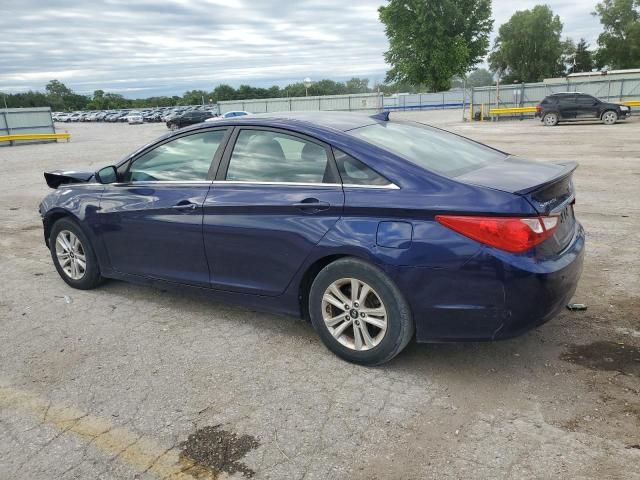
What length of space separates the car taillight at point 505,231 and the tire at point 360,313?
57 centimetres

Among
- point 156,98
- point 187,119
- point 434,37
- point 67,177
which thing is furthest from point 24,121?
point 156,98

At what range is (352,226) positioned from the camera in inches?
137

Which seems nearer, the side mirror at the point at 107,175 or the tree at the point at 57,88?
the side mirror at the point at 107,175

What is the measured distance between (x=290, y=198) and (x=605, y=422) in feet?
7.38

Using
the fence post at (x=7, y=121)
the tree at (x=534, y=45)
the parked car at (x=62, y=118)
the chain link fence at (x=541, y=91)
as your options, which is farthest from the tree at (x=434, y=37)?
the parked car at (x=62, y=118)

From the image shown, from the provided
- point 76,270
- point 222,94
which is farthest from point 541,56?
point 76,270

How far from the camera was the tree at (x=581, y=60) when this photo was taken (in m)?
80.3

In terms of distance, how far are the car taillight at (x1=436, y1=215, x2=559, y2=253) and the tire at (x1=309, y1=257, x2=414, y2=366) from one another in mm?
574

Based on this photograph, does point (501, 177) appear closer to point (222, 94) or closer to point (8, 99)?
point (222, 94)

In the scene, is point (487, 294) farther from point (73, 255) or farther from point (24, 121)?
point (24, 121)

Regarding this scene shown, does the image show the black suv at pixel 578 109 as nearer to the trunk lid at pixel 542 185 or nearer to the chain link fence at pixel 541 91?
the chain link fence at pixel 541 91

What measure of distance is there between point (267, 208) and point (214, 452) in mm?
1640

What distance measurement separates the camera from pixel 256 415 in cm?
320

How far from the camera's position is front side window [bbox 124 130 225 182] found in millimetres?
4316
